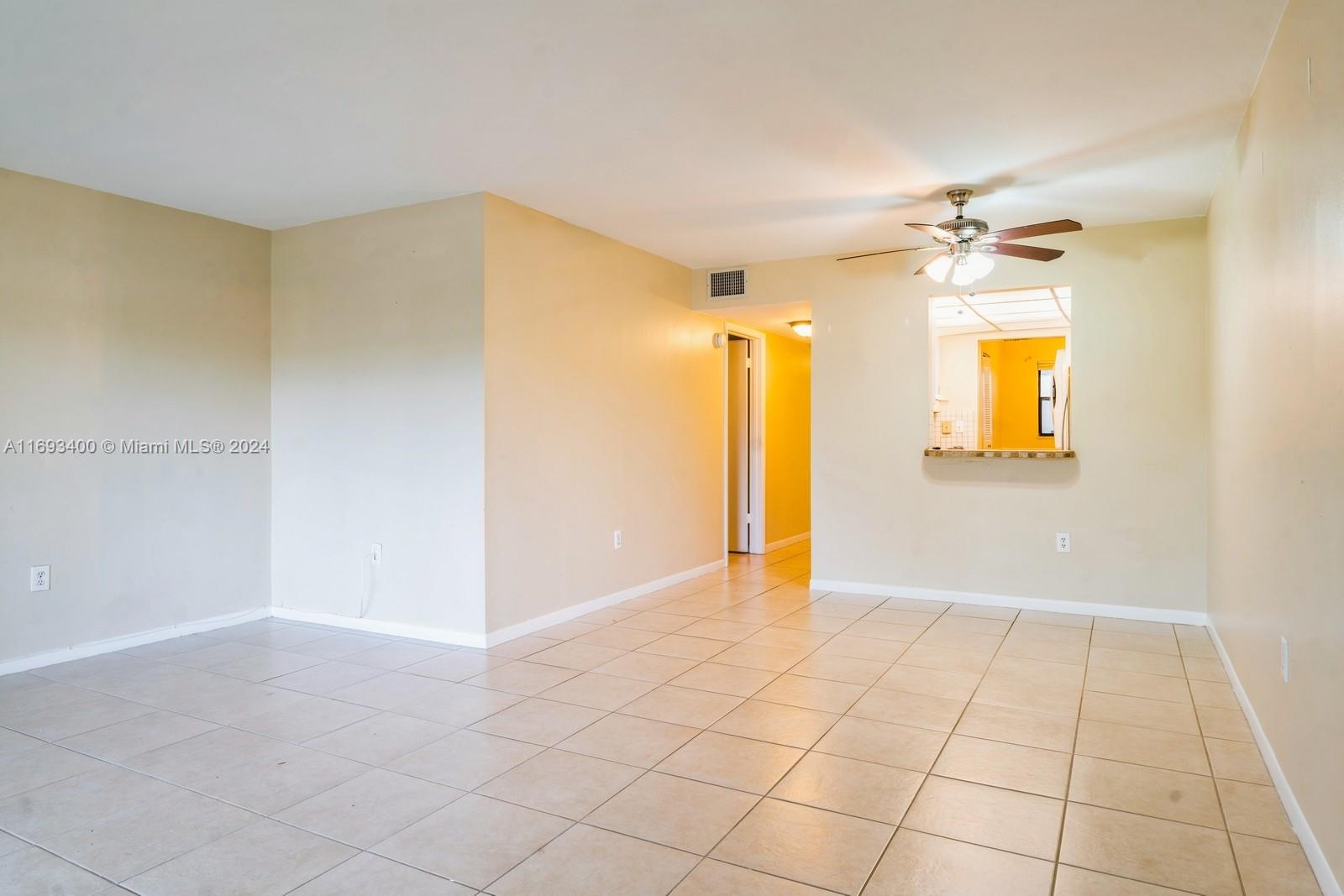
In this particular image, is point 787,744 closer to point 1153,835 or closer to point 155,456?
point 1153,835

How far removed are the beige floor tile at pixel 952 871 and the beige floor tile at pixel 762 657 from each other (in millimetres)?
1602

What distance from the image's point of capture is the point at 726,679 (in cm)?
350

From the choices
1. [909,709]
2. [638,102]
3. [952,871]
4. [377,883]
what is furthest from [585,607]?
[952,871]

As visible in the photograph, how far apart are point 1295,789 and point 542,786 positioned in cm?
218

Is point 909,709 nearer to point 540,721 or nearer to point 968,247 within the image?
point 540,721

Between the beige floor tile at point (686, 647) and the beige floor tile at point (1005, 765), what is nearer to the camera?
the beige floor tile at point (1005, 765)

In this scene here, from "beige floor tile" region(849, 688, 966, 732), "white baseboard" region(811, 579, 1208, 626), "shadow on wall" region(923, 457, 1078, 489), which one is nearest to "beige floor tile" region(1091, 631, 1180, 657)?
"white baseboard" region(811, 579, 1208, 626)

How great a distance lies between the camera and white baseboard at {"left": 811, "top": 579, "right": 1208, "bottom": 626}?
14.9 ft

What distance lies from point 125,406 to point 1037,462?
5342 millimetres

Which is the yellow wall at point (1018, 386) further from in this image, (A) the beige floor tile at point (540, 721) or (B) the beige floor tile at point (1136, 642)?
(A) the beige floor tile at point (540, 721)

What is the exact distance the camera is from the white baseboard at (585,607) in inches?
163

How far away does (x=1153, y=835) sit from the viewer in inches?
82.4

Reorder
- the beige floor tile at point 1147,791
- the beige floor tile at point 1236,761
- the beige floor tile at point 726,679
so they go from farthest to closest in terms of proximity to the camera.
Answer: the beige floor tile at point 726,679, the beige floor tile at point 1236,761, the beige floor tile at point 1147,791

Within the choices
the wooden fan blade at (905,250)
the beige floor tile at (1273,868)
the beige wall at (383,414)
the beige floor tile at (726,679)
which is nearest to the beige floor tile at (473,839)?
the beige floor tile at (726,679)
